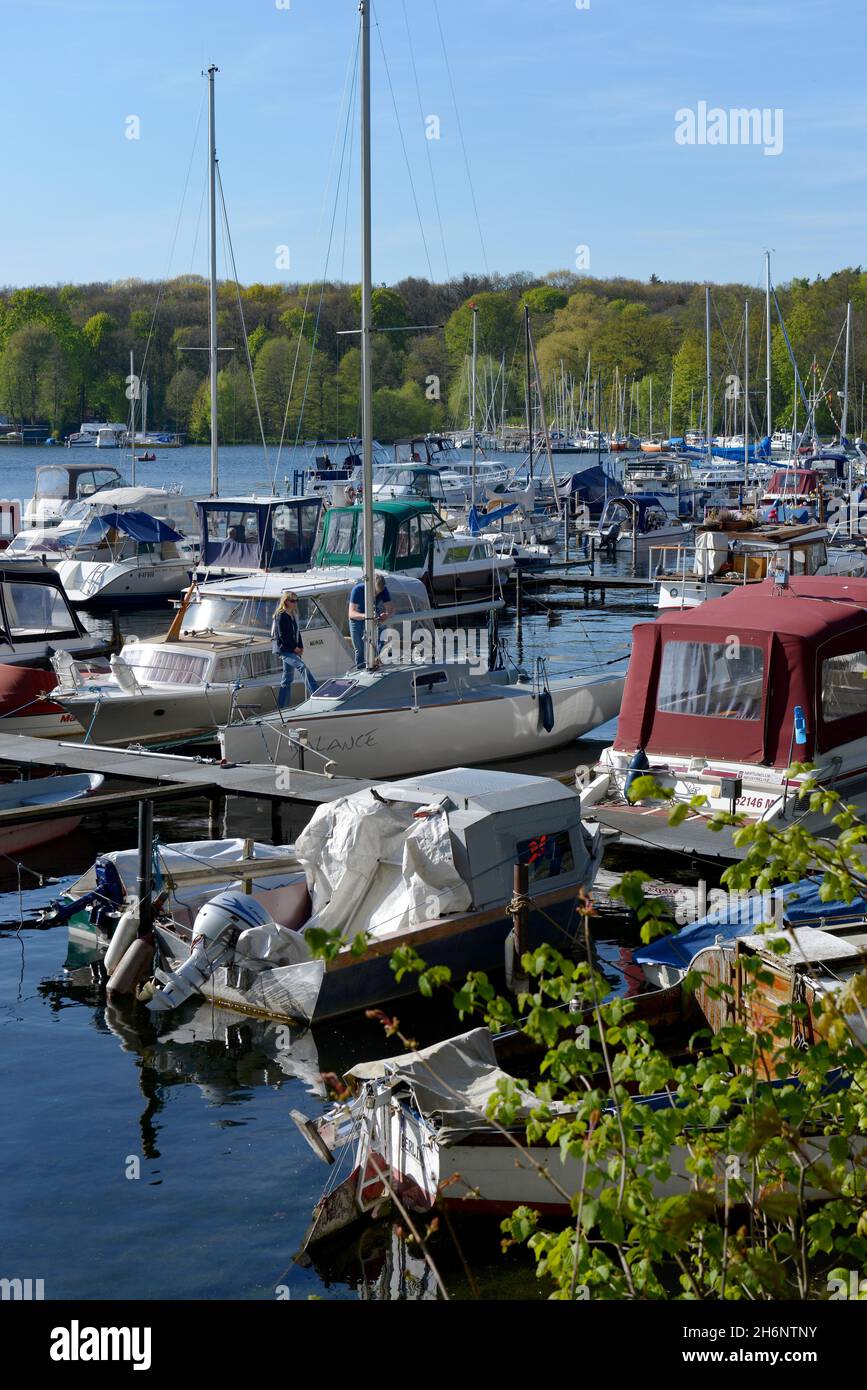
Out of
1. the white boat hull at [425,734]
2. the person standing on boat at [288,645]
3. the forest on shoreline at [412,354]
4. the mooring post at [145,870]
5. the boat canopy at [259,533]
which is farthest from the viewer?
the forest on shoreline at [412,354]

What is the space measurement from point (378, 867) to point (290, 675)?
9680 mm

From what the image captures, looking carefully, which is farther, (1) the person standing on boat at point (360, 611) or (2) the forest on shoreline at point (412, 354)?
(2) the forest on shoreline at point (412, 354)

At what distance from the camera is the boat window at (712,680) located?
19.0 m

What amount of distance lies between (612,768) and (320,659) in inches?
363

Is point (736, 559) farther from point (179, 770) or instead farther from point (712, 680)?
point (179, 770)

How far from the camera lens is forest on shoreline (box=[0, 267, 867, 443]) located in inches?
5344

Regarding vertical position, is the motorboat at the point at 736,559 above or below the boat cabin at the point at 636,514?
below

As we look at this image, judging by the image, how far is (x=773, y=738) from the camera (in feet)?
61.4

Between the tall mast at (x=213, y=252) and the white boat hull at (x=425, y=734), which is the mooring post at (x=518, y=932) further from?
the tall mast at (x=213, y=252)

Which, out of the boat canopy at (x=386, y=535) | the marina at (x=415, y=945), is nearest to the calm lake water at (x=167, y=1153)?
the marina at (x=415, y=945)

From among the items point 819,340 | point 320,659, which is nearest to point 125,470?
point 819,340

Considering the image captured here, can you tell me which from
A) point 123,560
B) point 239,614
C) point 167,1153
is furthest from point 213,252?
point 167,1153

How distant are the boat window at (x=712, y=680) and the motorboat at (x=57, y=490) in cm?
3948

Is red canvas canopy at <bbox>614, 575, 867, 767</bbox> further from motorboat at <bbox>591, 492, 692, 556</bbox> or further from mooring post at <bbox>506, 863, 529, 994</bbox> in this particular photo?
motorboat at <bbox>591, 492, 692, 556</bbox>
